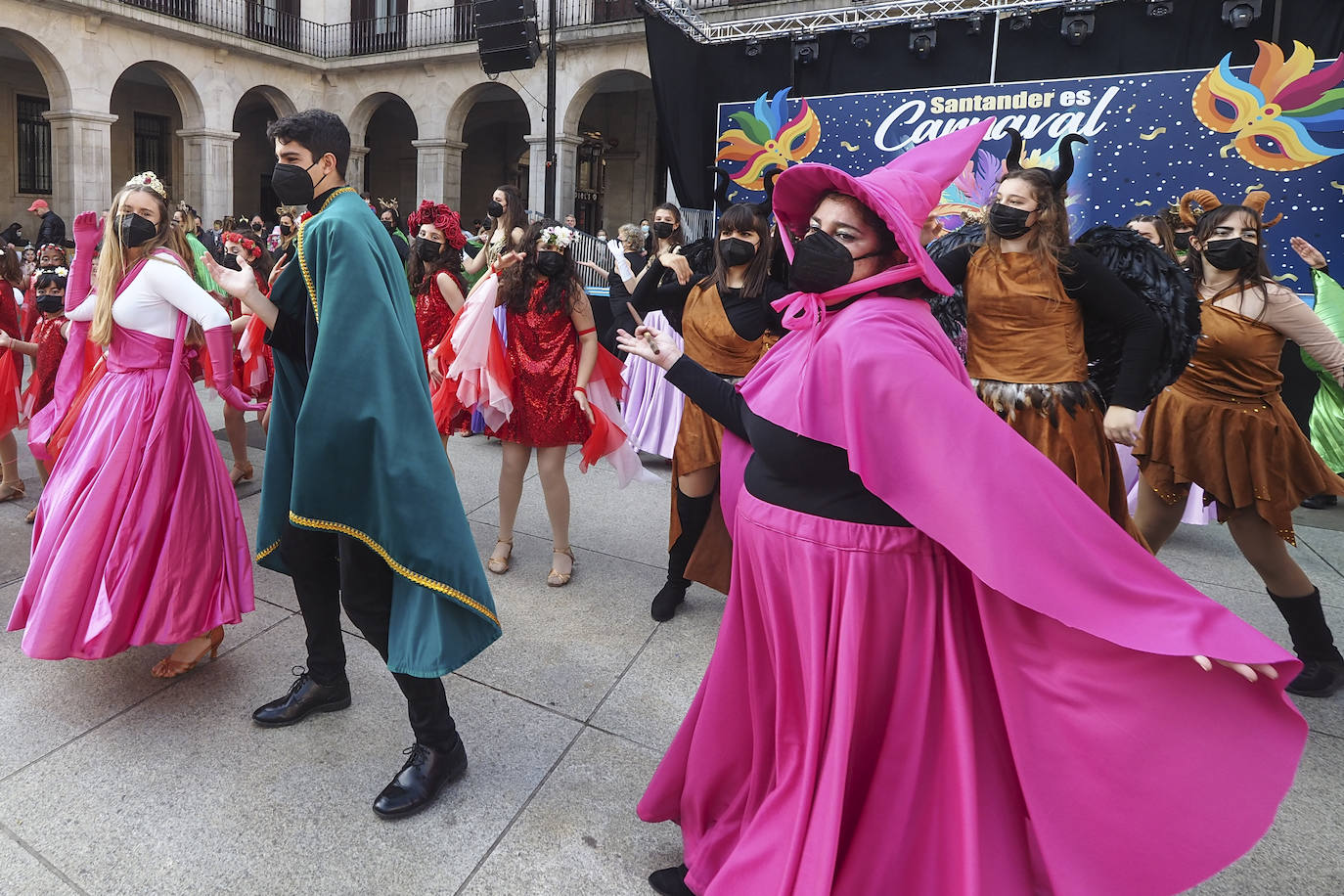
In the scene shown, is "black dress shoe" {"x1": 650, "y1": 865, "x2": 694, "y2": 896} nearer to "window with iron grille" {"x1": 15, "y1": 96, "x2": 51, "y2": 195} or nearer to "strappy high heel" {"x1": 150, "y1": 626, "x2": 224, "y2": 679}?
"strappy high heel" {"x1": 150, "y1": 626, "x2": 224, "y2": 679}

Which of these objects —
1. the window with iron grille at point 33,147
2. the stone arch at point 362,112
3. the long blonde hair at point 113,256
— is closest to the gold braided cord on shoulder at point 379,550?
the long blonde hair at point 113,256

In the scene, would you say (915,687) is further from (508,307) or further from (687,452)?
(508,307)

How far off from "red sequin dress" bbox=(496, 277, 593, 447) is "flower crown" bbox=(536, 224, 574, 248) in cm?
20

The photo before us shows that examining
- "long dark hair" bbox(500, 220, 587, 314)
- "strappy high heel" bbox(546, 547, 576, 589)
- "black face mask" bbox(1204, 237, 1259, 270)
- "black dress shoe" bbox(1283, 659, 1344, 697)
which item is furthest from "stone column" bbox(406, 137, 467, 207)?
"black dress shoe" bbox(1283, 659, 1344, 697)

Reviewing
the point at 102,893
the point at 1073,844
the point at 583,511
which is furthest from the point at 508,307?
the point at 1073,844

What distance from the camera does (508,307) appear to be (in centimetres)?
427

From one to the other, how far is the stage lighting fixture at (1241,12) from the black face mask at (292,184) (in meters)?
10.1

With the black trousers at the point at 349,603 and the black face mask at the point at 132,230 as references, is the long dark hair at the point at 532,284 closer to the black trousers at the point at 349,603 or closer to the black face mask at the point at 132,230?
the black face mask at the point at 132,230

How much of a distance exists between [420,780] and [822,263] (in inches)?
71.1

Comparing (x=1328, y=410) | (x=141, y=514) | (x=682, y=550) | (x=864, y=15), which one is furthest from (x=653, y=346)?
(x=864, y=15)

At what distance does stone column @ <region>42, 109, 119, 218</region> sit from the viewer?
1755 cm

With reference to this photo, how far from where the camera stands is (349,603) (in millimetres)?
2336

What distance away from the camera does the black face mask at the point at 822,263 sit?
1776 mm

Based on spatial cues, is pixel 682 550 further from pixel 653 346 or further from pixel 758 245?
pixel 653 346
